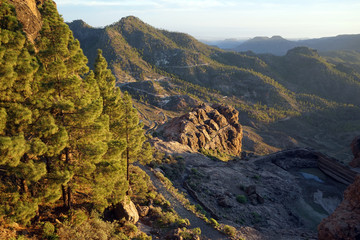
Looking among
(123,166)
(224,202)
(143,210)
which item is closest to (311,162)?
(224,202)

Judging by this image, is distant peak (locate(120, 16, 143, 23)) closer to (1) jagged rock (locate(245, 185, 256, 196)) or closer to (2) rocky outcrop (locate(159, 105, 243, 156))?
(2) rocky outcrop (locate(159, 105, 243, 156))

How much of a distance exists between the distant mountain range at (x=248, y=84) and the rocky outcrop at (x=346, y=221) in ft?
182

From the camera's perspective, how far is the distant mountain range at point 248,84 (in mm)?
99375

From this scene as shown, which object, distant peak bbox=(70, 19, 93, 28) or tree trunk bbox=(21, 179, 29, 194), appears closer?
tree trunk bbox=(21, 179, 29, 194)

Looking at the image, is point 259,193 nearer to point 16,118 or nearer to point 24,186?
point 24,186

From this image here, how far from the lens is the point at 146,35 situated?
167 metres

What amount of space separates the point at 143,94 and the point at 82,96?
91.2 m

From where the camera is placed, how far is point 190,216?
894 inches

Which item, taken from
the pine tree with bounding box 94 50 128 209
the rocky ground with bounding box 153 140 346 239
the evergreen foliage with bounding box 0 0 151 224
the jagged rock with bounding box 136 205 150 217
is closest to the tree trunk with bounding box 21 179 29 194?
the evergreen foliage with bounding box 0 0 151 224

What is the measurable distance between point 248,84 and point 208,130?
92248 mm

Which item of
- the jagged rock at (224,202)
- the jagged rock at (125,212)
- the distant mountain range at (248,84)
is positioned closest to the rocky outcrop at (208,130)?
the jagged rock at (224,202)

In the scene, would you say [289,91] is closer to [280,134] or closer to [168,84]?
[280,134]

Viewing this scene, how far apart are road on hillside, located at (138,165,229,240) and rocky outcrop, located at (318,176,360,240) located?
34.7 ft

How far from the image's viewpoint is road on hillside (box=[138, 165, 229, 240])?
66.2 ft
